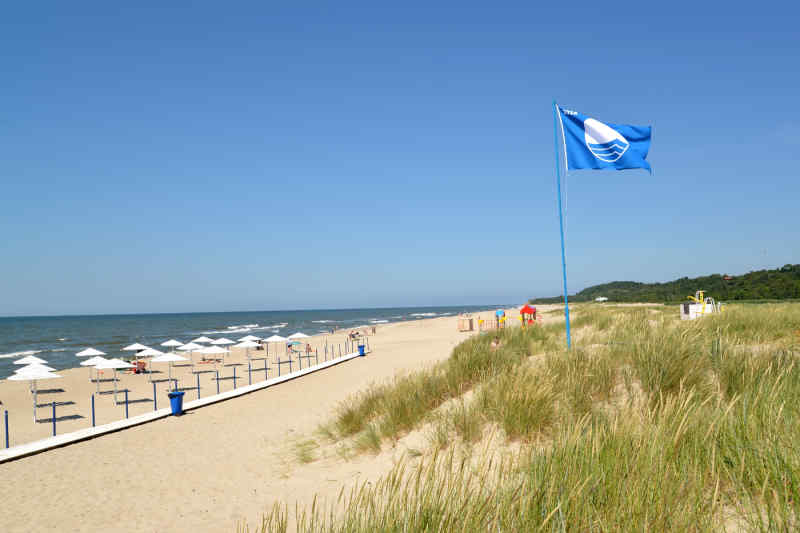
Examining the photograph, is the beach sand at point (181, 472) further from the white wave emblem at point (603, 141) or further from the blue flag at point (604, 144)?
the white wave emblem at point (603, 141)

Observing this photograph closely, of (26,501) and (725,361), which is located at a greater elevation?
(725,361)

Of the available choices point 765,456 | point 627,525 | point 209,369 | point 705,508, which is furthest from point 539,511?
point 209,369


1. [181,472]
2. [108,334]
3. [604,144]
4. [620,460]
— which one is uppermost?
[604,144]

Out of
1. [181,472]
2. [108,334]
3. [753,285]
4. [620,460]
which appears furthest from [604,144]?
[108,334]

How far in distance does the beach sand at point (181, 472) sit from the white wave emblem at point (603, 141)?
6.54 m

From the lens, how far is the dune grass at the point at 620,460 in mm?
2451

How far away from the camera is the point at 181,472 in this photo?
8.95 metres

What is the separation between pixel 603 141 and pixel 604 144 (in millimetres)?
69

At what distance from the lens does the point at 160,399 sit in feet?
62.4

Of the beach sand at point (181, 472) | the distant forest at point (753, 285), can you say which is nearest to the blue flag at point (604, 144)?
the beach sand at point (181, 472)

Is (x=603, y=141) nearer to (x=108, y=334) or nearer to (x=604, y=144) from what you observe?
(x=604, y=144)

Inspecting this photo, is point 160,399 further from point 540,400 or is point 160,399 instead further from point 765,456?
point 765,456

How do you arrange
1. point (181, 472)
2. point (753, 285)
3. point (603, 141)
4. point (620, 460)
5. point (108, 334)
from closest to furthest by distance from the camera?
point (620, 460) → point (181, 472) → point (603, 141) → point (753, 285) → point (108, 334)

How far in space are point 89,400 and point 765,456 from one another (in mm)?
23161
